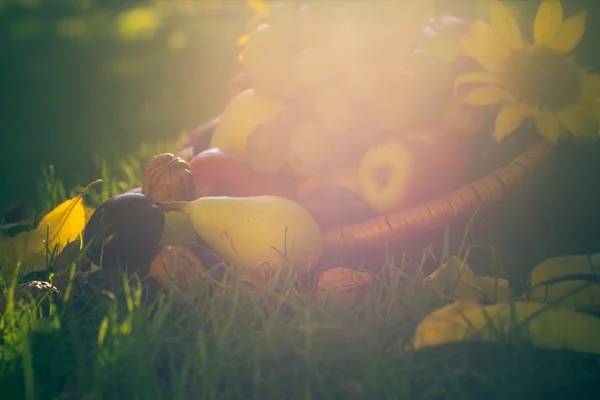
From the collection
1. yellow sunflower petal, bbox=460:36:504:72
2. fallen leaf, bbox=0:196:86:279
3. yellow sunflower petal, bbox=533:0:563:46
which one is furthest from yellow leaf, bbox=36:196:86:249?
yellow sunflower petal, bbox=533:0:563:46

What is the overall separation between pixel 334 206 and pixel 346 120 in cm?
15

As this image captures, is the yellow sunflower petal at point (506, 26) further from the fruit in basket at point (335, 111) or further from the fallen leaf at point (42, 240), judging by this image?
the fallen leaf at point (42, 240)

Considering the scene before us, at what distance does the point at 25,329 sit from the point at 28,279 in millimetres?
293

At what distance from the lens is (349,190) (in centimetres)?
132

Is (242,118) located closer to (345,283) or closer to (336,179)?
(336,179)

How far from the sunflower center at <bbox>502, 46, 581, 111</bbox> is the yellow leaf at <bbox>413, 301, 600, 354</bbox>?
1.55 feet

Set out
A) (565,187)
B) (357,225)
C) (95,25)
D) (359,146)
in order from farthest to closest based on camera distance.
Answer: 1. (95,25)
2. (565,187)
3. (359,146)
4. (357,225)

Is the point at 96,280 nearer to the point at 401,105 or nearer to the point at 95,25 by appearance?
the point at 401,105

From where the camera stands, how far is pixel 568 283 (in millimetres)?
1078

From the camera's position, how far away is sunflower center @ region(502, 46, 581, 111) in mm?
1323

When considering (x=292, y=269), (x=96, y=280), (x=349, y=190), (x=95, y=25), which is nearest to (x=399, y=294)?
(x=292, y=269)

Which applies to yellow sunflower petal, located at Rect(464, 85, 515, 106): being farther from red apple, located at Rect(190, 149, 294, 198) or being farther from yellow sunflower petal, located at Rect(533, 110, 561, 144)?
red apple, located at Rect(190, 149, 294, 198)

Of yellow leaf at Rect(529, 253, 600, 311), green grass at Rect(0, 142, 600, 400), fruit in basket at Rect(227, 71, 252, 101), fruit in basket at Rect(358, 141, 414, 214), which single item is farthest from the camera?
fruit in basket at Rect(227, 71, 252, 101)

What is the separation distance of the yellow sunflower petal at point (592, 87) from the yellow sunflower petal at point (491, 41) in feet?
0.47
